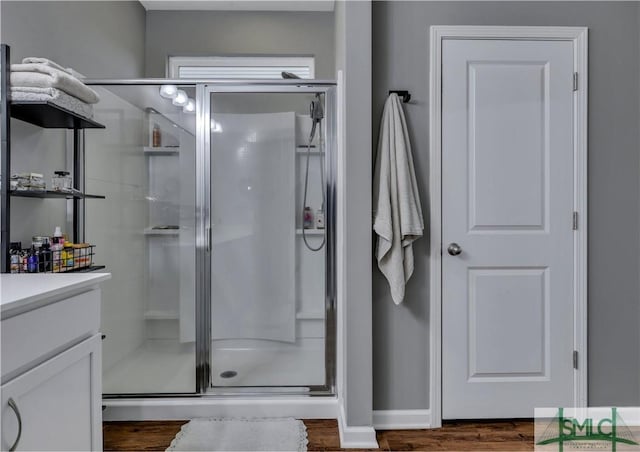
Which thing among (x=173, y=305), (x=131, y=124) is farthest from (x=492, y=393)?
(x=131, y=124)

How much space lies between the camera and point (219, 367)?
2.19 meters

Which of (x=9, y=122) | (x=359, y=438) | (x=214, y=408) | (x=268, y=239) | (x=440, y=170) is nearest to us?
(x=9, y=122)

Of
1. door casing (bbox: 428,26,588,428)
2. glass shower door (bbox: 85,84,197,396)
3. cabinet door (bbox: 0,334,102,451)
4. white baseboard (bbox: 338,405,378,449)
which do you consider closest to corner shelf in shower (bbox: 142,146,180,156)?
glass shower door (bbox: 85,84,197,396)

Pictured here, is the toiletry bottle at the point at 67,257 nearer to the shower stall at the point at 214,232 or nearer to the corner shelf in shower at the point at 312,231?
the shower stall at the point at 214,232

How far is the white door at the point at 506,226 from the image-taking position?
1.94m

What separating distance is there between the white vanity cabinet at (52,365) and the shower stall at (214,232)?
0.98 meters

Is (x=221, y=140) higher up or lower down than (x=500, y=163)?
higher up

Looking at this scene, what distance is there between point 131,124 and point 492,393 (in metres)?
2.38

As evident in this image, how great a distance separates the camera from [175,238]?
2.21 metres

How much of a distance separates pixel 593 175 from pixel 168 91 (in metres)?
2.24

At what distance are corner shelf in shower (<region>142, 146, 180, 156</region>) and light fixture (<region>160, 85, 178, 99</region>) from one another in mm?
279

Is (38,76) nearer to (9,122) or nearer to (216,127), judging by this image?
(9,122)

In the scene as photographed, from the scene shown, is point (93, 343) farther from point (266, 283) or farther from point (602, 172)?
point (602, 172)

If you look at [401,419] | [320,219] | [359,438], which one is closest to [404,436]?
[401,419]
